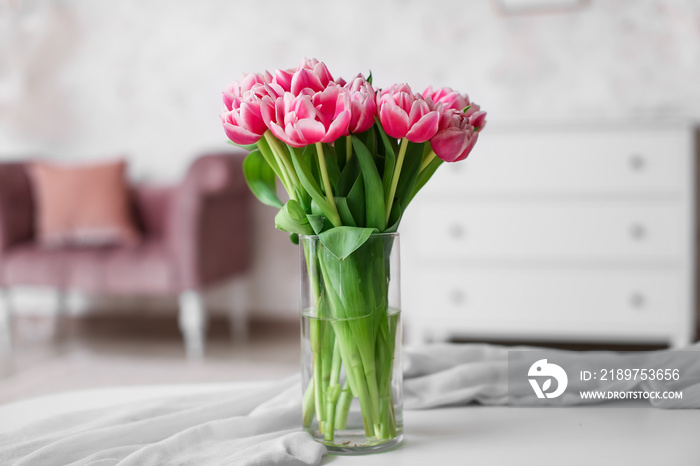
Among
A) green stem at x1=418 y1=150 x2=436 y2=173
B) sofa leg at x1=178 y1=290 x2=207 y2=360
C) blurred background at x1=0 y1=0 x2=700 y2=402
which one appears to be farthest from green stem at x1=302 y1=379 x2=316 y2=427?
sofa leg at x1=178 y1=290 x2=207 y2=360

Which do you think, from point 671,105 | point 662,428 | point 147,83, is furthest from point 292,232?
point 147,83

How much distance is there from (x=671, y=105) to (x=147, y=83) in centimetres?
251

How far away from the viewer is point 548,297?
2670 millimetres

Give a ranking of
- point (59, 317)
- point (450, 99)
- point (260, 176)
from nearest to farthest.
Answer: point (450, 99) → point (260, 176) → point (59, 317)

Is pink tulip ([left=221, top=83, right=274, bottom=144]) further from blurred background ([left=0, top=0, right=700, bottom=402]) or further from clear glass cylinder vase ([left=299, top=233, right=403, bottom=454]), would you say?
blurred background ([left=0, top=0, right=700, bottom=402])

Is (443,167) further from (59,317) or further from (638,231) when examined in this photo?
(59,317)

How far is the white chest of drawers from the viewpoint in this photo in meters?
2.59

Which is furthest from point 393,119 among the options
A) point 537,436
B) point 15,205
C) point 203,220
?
point 15,205

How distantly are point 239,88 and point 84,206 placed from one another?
2.73 meters

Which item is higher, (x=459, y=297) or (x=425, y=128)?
(x=425, y=128)

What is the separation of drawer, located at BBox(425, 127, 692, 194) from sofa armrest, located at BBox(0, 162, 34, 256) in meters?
1.90

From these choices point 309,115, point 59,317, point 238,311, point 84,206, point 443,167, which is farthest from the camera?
point 59,317

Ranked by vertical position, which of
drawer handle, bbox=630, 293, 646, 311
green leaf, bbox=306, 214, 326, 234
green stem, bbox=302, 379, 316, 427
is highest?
green leaf, bbox=306, 214, 326, 234

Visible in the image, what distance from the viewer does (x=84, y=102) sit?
3.76 meters
